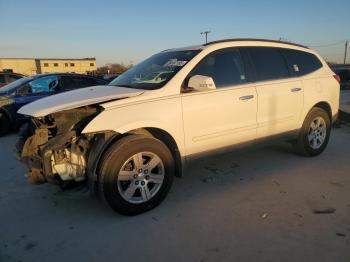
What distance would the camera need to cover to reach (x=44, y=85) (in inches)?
346

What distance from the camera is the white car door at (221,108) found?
404cm

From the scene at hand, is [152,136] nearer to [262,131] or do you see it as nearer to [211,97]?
[211,97]

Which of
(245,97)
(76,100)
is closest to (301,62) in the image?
(245,97)

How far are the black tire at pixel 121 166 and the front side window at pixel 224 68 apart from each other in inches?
40.6

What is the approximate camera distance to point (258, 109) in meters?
4.65

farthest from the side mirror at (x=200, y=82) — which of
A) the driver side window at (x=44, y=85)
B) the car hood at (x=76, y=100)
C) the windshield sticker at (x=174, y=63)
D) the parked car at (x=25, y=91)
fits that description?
the driver side window at (x=44, y=85)

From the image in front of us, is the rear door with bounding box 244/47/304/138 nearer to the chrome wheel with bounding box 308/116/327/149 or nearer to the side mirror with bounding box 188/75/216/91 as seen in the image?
the chrome wheel with bounding box 308/116/327/149

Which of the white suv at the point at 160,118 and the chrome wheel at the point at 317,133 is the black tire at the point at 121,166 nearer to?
the white suv at the point at 160,118

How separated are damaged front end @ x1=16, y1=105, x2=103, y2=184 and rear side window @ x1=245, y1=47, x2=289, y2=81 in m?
2.38

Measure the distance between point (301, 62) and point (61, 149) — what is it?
12.9ft

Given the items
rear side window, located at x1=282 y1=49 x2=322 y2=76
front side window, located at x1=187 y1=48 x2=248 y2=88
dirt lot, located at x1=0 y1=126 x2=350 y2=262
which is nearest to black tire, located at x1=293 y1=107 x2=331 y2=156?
dirt lot, located at x1=0 y1=126 x2=350 y2=262

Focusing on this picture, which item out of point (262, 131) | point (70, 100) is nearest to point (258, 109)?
point (262, 131)

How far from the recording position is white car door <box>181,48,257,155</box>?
404 centimetres

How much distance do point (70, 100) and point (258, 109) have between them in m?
2.46
